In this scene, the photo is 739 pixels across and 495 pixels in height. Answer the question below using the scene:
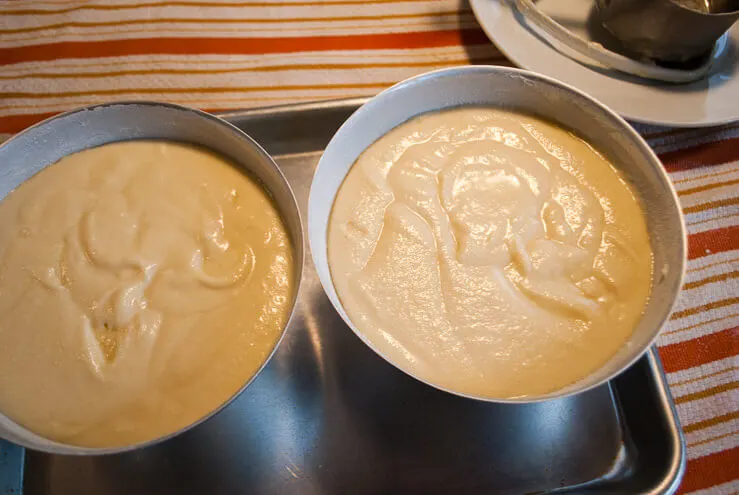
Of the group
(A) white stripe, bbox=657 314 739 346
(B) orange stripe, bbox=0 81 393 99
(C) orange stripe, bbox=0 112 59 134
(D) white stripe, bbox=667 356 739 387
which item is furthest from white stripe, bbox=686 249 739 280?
(C) orange stripe, bbox=0 112 59 134

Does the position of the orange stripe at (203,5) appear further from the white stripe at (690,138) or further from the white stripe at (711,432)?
the white stripe at (711,432)

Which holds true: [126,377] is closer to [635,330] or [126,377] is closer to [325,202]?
[325,202]

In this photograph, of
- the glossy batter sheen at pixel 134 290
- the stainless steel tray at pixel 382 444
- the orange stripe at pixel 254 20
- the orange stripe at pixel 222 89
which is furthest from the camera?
the orange stripe at pixel 254 20

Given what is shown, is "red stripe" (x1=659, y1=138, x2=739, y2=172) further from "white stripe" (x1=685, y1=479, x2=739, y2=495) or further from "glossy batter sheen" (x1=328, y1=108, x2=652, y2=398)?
"white stripe" (x1=685, y1=479, x2=739, y2=495)

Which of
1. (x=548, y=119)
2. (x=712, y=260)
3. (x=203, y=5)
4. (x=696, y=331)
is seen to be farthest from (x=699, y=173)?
(x=203, y=5)

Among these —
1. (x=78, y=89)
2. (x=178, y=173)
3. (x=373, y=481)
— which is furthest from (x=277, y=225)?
(x=78, y=89)

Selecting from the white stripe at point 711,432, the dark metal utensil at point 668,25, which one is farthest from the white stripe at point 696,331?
the dark metal utensil at point 668,25

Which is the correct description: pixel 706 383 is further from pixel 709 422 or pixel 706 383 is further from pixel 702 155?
pixel 702 155
